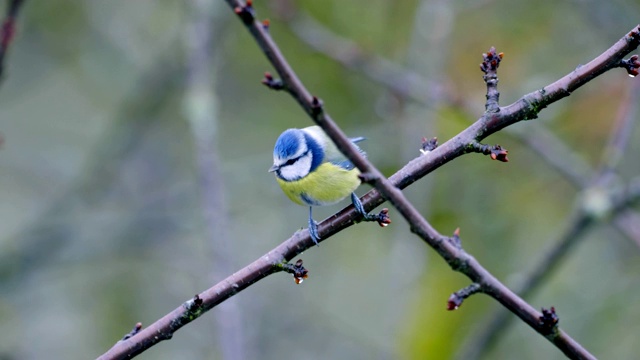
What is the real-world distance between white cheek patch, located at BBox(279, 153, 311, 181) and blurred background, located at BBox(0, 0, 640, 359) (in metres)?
1.62

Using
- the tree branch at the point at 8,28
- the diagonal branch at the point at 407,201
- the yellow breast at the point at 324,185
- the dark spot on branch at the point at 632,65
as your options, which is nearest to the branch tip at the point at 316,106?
the diagonal branch at the point at 407,201

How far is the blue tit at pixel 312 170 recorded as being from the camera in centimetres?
279

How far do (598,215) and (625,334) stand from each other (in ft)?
7.57

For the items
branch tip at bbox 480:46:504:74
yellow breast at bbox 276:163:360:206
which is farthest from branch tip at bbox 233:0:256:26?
yellow breast at bbox 276:163:360:206

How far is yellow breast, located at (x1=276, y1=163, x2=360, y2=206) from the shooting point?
2.76m

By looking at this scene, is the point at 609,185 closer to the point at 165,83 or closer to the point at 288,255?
the point at 288,255

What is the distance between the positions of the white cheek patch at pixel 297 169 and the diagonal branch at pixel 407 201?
730 millimetres

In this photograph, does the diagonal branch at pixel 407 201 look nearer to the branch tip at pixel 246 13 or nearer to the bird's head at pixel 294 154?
the branch tip at pixel 246 13

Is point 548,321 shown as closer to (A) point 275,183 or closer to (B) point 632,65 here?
(B) point 632,65

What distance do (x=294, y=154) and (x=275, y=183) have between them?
2.78 meters

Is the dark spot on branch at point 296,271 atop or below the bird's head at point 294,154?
below


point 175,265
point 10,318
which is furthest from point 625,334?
point 10,318

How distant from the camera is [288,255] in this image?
85.4 inches

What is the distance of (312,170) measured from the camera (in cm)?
293
